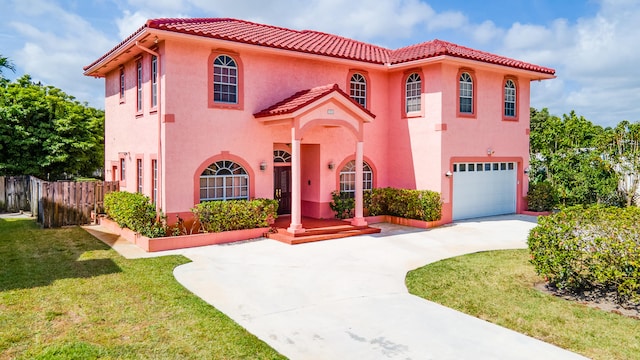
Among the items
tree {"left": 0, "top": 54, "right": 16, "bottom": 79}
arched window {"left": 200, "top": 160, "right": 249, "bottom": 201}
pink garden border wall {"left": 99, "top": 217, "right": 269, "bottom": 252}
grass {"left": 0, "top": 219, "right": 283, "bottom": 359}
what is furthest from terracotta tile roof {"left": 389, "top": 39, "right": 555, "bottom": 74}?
tree {"left": 0, "top": 54, "right": 16, "bottom": 79}

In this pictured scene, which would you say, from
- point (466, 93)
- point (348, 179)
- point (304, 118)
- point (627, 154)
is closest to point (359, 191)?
point (348, 179)

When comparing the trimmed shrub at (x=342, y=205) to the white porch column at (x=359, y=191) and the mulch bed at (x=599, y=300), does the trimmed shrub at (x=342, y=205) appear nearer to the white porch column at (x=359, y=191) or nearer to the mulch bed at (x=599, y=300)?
the white porch column at (x=359, y=191)

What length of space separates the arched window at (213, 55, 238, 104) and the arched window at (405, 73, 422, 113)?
24.4ft

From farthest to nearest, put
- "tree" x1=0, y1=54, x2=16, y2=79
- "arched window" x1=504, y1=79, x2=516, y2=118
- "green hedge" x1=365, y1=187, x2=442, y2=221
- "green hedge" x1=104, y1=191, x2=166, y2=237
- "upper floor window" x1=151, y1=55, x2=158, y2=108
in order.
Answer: "arched window" x1=504, y1=79, x2=516, y2=118, "tree" x1=0, y1=54, x2=16, y2=79, "green hedge" x1=365, y1=187, x2=442, y2=221, "upper floor window" x1=151, y1=55, x2=158, y2=108, "green hedge" x1=104, y1=191, x2=166, y2=237

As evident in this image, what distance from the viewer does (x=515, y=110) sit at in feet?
67.8

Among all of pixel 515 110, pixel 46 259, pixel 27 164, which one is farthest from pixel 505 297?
pixel 27 164

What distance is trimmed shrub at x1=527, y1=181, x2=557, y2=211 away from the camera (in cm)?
2114

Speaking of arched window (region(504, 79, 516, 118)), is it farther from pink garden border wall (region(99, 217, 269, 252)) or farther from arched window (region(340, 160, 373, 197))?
pink garden border wall (region(99, 217, 269, 252))

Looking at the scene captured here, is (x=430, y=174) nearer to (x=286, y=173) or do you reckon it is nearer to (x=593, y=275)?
(x=286, y=173)

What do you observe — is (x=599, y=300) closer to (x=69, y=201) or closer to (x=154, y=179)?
(x=154, y=179)

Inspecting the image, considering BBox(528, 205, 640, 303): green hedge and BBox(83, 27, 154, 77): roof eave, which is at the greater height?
BBox(83, 27, 154, 77): roof eave

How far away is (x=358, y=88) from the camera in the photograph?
747 inches

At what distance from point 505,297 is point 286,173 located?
1114 centimetres

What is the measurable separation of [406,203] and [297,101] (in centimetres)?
627
